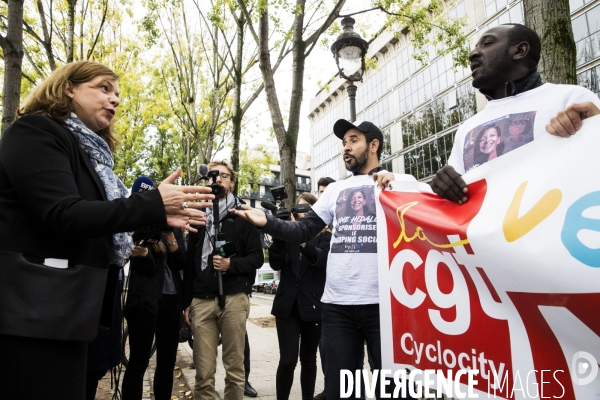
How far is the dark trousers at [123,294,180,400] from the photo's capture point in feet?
11.7

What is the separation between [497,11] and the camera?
2316 centimetres

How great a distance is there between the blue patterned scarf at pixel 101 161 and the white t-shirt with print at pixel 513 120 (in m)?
1.89

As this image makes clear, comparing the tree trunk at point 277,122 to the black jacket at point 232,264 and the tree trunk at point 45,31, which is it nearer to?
the black jacket at point 232,264

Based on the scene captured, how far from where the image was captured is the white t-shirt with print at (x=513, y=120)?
2148mm

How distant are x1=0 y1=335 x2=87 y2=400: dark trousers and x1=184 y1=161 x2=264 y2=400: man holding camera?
211cm

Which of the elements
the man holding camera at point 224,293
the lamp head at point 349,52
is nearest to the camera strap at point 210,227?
the man holding camera at point 224,293

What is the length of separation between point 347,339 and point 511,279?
1.25 metres

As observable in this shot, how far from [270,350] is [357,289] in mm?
5605

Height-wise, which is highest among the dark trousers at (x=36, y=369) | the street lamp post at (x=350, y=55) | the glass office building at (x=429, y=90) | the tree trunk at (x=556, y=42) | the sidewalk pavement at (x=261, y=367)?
the glass office building at (x=429, y=90)

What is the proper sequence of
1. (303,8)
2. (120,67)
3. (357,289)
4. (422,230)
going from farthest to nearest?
(120,67)
(303,8)
(357,289)
(422,230)

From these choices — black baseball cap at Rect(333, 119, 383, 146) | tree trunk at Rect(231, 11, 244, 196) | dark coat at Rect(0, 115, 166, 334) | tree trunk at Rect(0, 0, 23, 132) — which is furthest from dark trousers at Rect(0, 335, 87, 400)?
tree trunk at Rect(231, 11, 244, 196)

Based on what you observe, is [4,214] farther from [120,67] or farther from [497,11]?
[497,11]

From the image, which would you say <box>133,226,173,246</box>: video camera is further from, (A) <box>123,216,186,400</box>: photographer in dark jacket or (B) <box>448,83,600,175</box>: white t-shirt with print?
(B) <box>448,83,600,175</box>: white t-shirt with print

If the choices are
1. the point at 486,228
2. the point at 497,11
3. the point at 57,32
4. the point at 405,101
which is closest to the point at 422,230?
the point at 486,228
